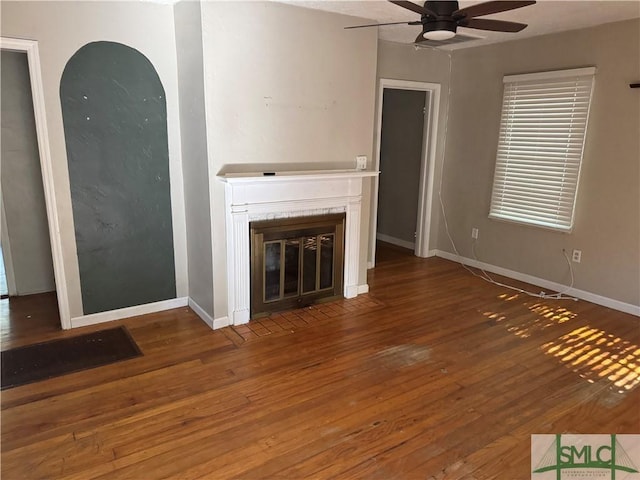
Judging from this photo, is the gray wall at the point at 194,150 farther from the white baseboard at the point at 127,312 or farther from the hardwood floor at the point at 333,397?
the hardwood floor at the point at 333,397

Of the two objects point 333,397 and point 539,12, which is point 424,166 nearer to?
point 539,12

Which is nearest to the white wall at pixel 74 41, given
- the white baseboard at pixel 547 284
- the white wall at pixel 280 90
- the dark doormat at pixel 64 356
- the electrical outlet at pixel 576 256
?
the dark doormat at pixel 64 356

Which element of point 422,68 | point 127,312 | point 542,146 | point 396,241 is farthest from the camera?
point 396,241

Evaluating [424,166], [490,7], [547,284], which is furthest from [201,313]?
[547,284]

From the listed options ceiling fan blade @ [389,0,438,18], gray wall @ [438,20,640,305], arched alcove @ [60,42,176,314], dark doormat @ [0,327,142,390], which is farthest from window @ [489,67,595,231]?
dark doormat @ [0,327,142,390]

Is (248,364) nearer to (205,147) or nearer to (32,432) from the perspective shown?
(32,432)

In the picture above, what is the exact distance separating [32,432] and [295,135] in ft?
8.61

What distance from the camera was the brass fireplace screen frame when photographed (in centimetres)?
360

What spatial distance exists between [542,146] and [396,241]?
232 centimetres

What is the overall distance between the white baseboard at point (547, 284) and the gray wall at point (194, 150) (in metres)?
3.20

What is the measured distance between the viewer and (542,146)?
173 inches

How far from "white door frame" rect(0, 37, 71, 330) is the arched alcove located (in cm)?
12

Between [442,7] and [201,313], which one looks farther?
[201,313]

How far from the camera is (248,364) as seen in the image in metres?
3.00
